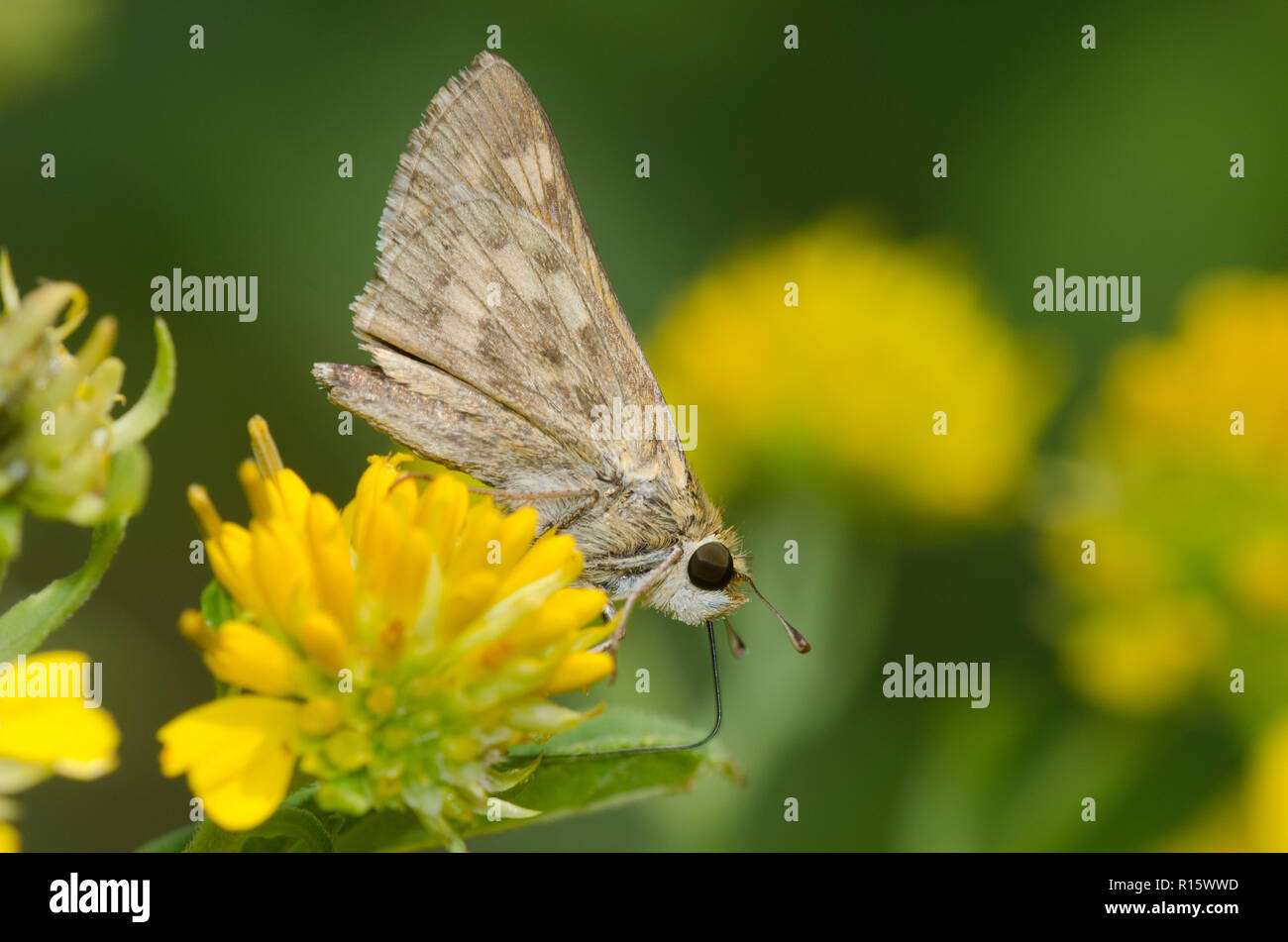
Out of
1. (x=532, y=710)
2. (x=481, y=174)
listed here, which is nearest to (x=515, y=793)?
(x=532, y=710)

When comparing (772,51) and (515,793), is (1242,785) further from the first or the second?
(772,51)

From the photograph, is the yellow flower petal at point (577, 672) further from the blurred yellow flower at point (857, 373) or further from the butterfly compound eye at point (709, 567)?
the blurred yellow flower at point (857, 373)

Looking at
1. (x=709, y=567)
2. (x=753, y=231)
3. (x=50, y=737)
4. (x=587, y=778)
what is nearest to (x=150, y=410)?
(x=50, y=737)

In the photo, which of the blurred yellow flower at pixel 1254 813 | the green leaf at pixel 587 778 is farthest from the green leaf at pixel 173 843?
the blurred yellow flower at pixel 1254 813

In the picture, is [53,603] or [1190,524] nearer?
[53,603]

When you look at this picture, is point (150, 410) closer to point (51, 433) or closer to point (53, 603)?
point (51, 433)

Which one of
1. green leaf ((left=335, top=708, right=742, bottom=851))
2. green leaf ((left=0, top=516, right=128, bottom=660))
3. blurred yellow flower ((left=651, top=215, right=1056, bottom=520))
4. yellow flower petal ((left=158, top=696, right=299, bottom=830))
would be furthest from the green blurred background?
green leaf ((left=0, top=516, right=128, bottom=660))
